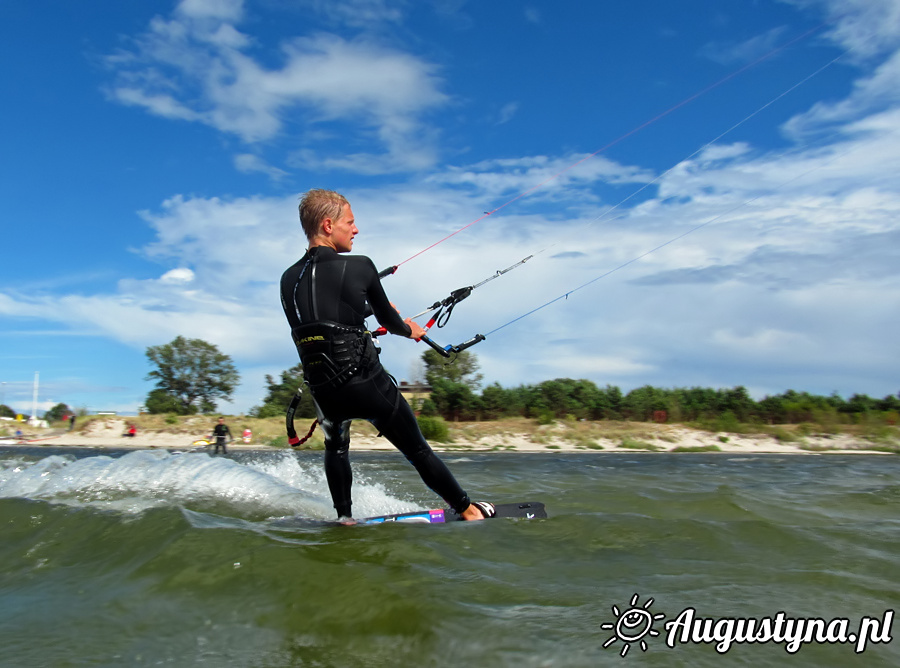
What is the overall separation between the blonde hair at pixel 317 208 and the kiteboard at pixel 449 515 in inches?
79.1

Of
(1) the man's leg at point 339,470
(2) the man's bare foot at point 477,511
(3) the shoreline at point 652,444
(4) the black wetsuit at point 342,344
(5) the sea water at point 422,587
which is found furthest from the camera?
(3) the shoreline at point 652,444

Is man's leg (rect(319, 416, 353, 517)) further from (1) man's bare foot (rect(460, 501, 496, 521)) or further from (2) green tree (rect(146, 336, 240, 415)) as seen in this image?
(2) green tree (rect(146, 336, 240, 415))

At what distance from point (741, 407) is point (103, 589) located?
145ft

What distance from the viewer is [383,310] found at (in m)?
4.25

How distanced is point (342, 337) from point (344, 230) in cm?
76

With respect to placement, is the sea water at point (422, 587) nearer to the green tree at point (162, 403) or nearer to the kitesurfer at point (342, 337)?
the kitesurfer at point (342, 337)

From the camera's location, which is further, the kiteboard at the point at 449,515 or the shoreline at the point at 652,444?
the shoreline at the point at 652,444

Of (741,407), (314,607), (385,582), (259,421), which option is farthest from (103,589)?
(259,421)

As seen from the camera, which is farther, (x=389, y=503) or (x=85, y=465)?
(x=389, y=503)

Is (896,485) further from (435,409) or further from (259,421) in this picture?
(259,421)

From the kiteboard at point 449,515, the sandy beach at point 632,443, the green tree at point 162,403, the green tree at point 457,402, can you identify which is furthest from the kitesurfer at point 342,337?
the green tree at point 162,403

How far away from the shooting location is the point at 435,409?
1852 inches

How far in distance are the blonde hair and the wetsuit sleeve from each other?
482 millimetres

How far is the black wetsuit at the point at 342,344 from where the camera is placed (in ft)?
13.1
